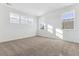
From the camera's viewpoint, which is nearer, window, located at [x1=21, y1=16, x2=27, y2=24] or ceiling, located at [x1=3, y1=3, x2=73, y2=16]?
ceiling, located at [x1=3, y1=3, x2=73, y2=16]

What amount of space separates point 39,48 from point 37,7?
79 cm

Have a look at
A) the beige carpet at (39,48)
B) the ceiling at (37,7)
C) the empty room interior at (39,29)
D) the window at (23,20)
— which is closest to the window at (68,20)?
the empty room interior at (39,29)

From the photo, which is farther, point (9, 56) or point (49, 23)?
point (49, 23)

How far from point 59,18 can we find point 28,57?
94 centimetres

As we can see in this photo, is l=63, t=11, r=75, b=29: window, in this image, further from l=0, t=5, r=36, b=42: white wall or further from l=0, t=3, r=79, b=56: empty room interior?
l=0, t=5, r=36, b=42: white wall

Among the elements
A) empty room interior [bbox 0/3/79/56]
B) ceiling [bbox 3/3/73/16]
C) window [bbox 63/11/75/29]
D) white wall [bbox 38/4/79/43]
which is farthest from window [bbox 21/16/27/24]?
window [bbox 63/11/75/29]

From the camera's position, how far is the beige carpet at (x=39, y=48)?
155 centimetres

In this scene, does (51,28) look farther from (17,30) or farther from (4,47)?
(4,47)

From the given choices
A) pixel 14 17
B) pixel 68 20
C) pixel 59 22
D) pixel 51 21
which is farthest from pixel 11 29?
pixel 68 20

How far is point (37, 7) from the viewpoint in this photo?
155cm

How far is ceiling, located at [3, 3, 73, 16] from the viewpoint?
4.88ft

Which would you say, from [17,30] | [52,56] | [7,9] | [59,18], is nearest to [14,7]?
[7,9]

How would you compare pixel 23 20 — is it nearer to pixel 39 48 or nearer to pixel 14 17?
pixel 14 17

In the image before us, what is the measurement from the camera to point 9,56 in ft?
5.02
